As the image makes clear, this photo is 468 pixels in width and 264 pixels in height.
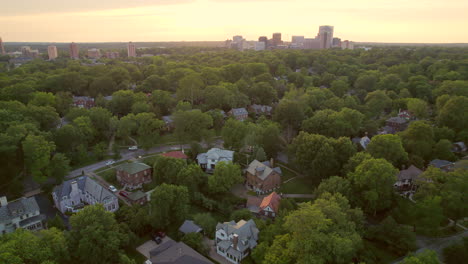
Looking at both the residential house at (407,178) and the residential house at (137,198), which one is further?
the residential house at (407,178)

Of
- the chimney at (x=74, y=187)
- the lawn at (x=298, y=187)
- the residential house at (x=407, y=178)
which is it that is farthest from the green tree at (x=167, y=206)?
the residential house at (x=407, y=178)

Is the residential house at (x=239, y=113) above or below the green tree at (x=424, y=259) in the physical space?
above

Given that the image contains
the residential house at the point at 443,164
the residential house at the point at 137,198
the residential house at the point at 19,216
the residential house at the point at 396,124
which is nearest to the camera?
the residential house at the point at 19,216

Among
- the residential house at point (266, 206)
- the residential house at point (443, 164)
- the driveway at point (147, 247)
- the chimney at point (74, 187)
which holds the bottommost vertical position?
the driveway at point (147, 247)

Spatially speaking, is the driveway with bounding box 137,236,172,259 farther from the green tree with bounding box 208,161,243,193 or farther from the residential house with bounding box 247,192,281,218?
the residential house with bounding box 247,192,281,218

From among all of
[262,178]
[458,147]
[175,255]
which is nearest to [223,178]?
[262,178]

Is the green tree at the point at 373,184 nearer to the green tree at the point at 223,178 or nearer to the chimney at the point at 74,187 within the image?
the green tree at the point at 223,178

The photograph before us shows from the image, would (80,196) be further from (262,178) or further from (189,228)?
(262,178)
